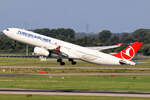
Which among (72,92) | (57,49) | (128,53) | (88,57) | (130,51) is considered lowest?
(72,92)

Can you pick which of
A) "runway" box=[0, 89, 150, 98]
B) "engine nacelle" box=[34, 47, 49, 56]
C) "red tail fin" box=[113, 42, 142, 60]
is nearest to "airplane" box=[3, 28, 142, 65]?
"engine nacelle" box=[34, 47, 49, 56]

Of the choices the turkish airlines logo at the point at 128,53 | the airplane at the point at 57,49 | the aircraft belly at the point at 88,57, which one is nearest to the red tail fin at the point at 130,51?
the turkish airlines logo at the point at 128,53

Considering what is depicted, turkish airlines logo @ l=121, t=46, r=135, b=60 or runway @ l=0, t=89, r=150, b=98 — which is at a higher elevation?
turkish airlines logo @ l=121, t=46, r=135, b=60

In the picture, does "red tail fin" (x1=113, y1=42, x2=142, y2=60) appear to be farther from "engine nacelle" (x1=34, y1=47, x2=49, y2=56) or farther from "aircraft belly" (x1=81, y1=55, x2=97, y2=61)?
"engine nacelle" (x1=34, y1=47, x2=49, y2=56)

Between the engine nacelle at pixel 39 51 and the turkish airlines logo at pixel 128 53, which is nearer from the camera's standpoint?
the turkish airlines logo at pixel 128 53

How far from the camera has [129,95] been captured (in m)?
30.0

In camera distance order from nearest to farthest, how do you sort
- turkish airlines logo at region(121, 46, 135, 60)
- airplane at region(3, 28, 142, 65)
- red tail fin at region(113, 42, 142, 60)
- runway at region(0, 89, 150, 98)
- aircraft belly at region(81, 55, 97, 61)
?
runway at region(0, 89, 150, 98) → red tail fin at region(113, 42, 142, 60) → turkish airlines logo at region(121, 46, 135, 60) → airplane at region(3, 28, 142, 65) → aircraft belly at region(81, 55, 97, 61)

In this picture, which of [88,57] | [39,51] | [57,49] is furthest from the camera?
[57,49]

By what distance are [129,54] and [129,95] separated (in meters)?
35.6

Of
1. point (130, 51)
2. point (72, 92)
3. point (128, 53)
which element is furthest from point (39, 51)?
point (72, 92)

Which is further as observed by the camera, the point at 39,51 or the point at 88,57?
the point at 88,57

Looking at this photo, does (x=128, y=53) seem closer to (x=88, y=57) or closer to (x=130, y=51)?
(x=130, y=51)

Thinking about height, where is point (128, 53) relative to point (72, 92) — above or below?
above

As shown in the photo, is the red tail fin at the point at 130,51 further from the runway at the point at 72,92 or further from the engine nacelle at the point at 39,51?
the runway at the point at 72,92
